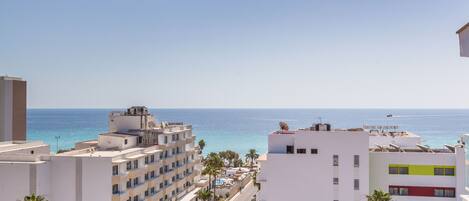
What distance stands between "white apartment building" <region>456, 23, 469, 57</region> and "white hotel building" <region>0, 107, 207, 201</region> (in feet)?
118

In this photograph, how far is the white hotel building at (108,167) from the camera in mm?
37500

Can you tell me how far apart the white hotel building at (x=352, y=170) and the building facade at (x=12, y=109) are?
126 feet

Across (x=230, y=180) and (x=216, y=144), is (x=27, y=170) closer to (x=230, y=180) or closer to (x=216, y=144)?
(x=230, y=180)

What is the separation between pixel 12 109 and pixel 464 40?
2460 inches

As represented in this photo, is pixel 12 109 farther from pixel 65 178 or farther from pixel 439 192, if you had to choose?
pixel 439 192

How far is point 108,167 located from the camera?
38.5m

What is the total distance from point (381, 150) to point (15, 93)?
51.8 metres

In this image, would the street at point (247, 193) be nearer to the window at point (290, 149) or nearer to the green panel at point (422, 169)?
the window at point (290, 149)

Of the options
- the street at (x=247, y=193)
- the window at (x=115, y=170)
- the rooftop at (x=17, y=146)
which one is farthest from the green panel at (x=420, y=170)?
the rooftop at (x=17, y=146)

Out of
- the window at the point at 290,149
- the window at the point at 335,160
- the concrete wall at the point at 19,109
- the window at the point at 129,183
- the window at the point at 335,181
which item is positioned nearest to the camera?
the window at the point at 335,181

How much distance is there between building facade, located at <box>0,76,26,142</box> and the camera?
5675cm

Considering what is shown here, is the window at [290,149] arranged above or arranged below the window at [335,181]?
above

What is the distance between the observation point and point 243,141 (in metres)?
198

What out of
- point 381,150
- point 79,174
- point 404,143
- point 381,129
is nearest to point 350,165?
point 381,150
